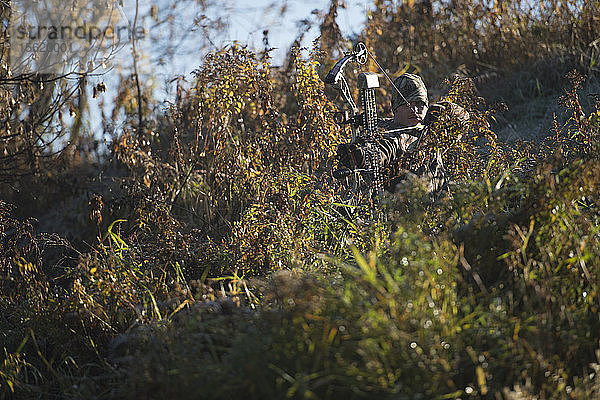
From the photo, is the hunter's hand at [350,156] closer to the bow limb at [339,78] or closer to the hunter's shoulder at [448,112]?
the bow limb at [339,78]

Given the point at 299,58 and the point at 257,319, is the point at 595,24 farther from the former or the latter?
the point at 257,319

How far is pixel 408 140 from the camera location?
421cm

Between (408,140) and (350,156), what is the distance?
483 millimetres

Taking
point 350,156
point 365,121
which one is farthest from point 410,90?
point 350,156

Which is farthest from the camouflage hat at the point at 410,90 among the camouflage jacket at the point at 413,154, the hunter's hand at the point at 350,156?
the hunter's hand at the point at 350,156

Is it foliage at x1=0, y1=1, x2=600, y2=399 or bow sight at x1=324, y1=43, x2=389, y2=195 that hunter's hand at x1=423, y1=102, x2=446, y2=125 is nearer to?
foliage at x1=0, y1=1, x2=600, y2=399

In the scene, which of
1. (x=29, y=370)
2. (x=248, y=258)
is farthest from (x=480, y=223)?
(x=29, y=370)

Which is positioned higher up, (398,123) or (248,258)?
(398,123)

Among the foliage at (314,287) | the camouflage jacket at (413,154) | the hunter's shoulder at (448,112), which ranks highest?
the hunter's shoulder at (448,112)

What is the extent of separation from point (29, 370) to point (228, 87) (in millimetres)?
2382

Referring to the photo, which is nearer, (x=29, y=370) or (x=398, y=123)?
(x=29, y=370)

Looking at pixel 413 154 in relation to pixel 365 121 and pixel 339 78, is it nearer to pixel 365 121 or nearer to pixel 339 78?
pixel 365 121

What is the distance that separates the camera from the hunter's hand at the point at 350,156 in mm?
3977

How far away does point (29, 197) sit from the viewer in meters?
7.41
